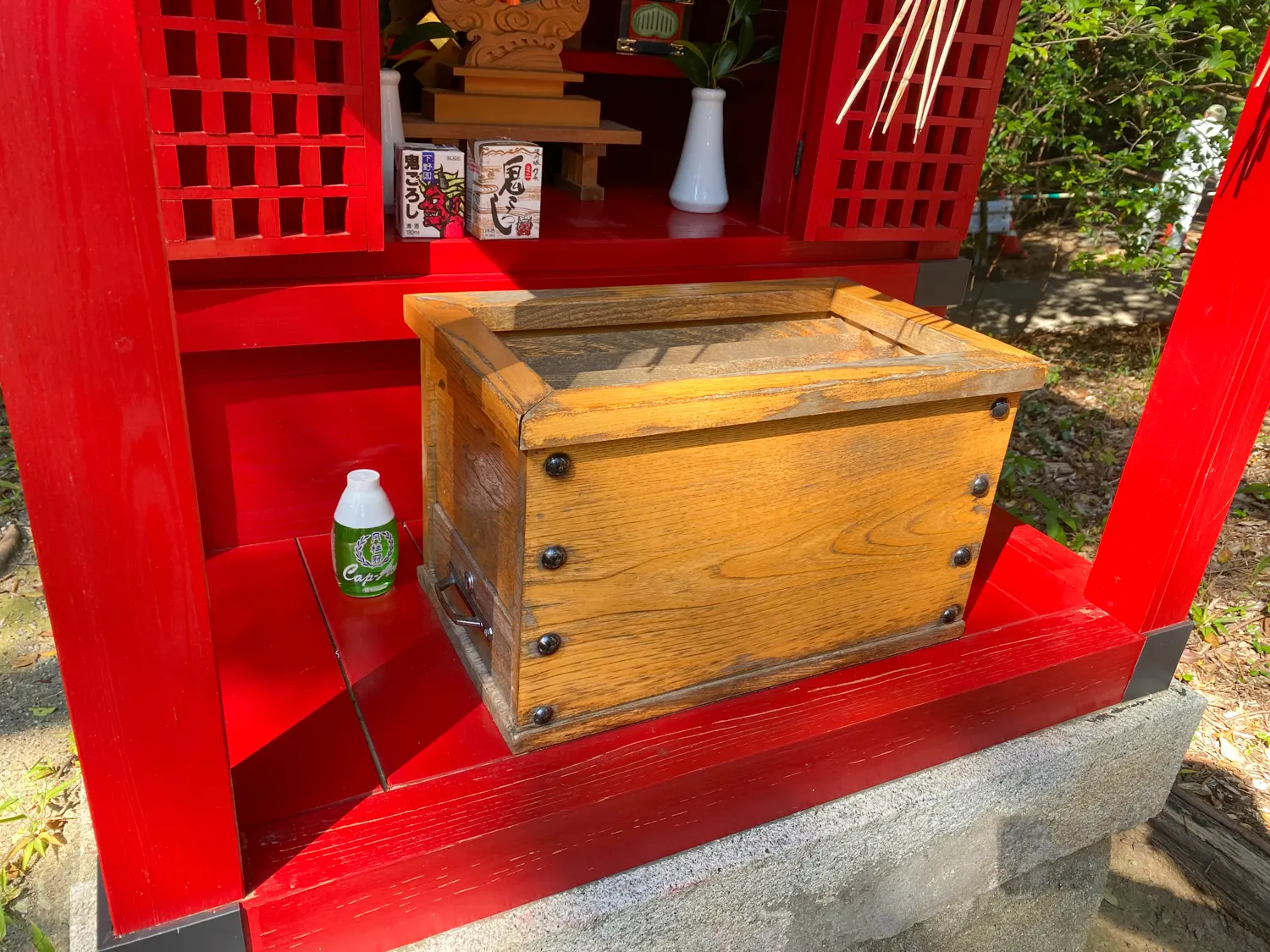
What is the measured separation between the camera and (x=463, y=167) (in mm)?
1865

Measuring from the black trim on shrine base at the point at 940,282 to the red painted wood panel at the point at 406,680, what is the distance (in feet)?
4.32

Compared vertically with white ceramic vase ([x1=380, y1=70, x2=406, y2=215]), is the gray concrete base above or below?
below

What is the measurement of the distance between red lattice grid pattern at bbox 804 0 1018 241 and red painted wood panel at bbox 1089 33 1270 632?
1.85ft

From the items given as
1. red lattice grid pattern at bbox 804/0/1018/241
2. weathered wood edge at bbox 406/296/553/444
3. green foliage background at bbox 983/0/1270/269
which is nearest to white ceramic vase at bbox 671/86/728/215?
red lattice grid pattern at bbox 804/0/1018/241

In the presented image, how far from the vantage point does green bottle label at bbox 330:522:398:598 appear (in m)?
1.80

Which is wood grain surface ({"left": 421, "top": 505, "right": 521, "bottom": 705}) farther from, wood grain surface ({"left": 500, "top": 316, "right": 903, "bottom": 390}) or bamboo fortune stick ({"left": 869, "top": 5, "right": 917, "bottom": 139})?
bamboo fortune stick ({"left": 869, "top": 5, "right": 917, "bottom": 139})

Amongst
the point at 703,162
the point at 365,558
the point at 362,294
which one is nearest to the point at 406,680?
the point at 365,558

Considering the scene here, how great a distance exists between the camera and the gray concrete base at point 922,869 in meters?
1.49

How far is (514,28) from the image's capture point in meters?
1.97

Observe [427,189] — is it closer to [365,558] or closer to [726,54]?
[365,558]

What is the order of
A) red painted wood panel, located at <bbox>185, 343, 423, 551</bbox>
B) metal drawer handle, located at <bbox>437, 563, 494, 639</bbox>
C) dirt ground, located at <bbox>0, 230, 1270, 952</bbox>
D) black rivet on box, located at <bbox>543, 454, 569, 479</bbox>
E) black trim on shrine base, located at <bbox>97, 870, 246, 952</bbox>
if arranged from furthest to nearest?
1. dirt ground, located at <bbox>0, 230, 1270, 952</bbox>
2. red painted wood panel, located at <bbox>185, 343, 423, 551</bbox>
3. metal drawer handle, located at <bbox>437, 563, 494, 639</bbox>
4. black rivet on box, located at <bbox>543, 454, 569, 479</bbox>
5. black trim on shrine base, located at <bbox>97, 870, 246, 952</bbox>

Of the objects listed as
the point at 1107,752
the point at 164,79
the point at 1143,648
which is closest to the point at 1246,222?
the point at 1143,648

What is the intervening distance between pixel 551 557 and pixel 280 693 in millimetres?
573

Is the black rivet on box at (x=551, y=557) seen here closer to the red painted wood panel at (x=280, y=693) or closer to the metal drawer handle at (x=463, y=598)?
the metal drawer handle at (x=463, y=598)
